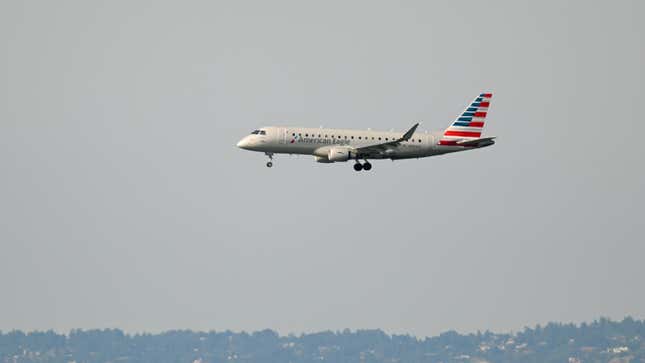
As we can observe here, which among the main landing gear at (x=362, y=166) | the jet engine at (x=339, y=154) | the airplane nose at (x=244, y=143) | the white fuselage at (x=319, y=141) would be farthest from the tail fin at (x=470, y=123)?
the airplane nose at (x=244, y=143)

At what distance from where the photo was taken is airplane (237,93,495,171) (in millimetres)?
130000

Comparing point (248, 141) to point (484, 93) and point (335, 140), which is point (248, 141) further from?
point (484, 93)

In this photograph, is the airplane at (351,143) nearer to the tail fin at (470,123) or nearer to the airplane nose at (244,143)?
the airplane nose at (244,143)

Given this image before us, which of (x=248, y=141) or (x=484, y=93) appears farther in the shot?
(x=484, y=93)

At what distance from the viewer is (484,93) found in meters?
144

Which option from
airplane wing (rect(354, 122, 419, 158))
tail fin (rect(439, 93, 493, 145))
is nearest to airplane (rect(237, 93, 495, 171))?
airplane wing (rect(354, 122, 419, 158))

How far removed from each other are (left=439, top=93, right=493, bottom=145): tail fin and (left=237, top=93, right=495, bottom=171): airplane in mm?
1616

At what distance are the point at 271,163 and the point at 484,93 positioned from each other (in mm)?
27342

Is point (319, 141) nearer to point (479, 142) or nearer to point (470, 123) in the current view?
point (479, 142)

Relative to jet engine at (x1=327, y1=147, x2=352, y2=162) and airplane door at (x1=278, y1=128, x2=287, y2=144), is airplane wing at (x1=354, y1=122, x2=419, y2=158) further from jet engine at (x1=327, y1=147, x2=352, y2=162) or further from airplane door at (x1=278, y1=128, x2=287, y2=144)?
airplane door at (x1=278, y1=128, x2=287, y2=144)

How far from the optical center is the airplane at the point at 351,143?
427ft

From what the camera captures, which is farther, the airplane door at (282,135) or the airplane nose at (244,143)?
the airplane nose at (244,143)

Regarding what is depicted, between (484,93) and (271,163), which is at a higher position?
(484,93)

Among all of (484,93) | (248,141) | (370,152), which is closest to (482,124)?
(484,93)
